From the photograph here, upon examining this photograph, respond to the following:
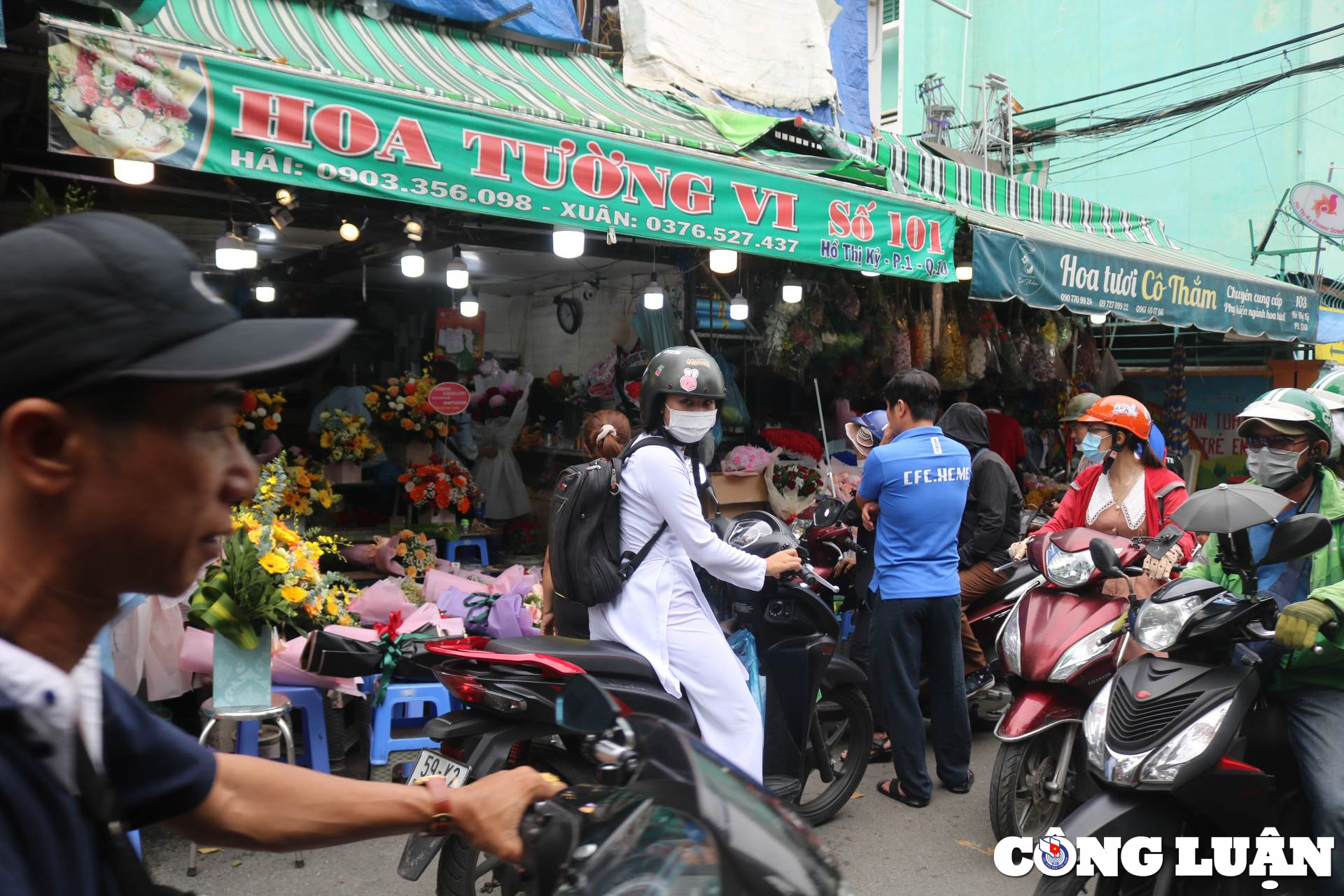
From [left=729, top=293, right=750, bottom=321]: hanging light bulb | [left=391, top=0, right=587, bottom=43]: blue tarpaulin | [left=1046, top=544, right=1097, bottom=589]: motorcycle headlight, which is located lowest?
[left=1046, top=544, right=1097, bottom=589]: motorcycle headlight

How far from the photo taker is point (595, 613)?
382 centimetres

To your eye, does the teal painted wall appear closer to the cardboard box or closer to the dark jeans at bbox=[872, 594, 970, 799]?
the cardboard box

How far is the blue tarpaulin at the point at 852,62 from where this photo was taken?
1032cm

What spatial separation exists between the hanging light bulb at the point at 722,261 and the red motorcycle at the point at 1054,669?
3.72 metres

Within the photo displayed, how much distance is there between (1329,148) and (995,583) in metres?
16.2

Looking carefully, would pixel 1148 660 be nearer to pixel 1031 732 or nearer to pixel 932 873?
pixel 1031 732

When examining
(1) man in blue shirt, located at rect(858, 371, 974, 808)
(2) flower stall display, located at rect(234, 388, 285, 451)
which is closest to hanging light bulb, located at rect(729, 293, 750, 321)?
(1) man in blue shirt, located at rect(858, 371, 974, 808)

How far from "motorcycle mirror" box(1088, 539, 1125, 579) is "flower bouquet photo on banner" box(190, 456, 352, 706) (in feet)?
10.5

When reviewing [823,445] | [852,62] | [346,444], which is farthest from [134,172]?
[852,62]

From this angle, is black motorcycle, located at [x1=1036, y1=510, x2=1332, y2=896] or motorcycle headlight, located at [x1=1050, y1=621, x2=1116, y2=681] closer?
→ black motorcycle, located at [x1=1036, y1=510, x2=1332, y2=896]

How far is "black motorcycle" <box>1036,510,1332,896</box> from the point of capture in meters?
2.94

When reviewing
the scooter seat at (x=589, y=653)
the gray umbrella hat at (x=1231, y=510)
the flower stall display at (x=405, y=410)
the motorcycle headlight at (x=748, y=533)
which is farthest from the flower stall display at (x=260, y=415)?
the gray umbrella hat at (x=1231, y=510)

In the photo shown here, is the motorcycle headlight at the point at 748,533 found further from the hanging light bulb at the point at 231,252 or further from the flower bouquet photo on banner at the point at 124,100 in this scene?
the hanging light bulb at the point at 231,252

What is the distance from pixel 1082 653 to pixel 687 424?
195cm
